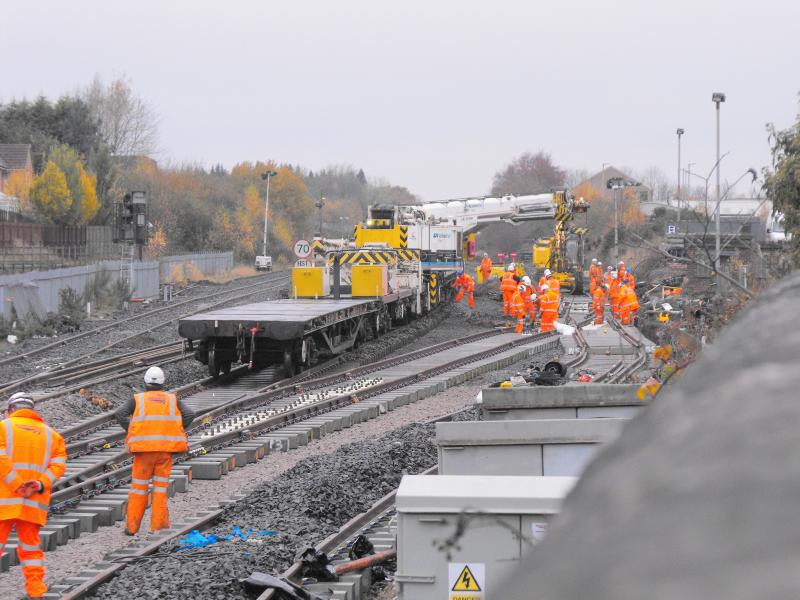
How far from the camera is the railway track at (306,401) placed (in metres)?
11.5

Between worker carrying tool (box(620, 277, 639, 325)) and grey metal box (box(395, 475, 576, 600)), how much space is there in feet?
80.2

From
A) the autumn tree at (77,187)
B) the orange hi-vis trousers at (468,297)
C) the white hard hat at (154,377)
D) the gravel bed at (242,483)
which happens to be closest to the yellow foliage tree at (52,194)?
the autumn tree at (77,187)

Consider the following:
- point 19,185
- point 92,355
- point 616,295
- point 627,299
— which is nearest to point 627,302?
point 627,299

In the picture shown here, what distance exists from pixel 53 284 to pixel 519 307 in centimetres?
1337

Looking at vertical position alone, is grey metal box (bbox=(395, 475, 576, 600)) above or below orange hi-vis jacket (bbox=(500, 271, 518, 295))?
below

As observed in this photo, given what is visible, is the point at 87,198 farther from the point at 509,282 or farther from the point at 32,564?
the point at 32,564

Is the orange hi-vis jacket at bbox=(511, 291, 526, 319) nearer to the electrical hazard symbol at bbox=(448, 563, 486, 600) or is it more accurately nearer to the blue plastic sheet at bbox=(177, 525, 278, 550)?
A: the blue plastic sheet at bbox=(177, 525, 278, 550)

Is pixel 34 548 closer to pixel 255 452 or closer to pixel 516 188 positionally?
pixel 255 452

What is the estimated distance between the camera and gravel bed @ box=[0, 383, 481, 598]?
29.3 ft

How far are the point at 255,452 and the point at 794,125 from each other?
9458mm

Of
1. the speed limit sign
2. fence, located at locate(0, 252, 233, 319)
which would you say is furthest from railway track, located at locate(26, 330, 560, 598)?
fence, located at locate(0, 252, 233, 319)

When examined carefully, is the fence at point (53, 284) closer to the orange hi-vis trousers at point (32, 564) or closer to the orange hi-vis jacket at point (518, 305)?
the orange hi-vis jacket at point (518, 305)

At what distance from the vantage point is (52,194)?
165 feet

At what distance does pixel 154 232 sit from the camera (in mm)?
65938
